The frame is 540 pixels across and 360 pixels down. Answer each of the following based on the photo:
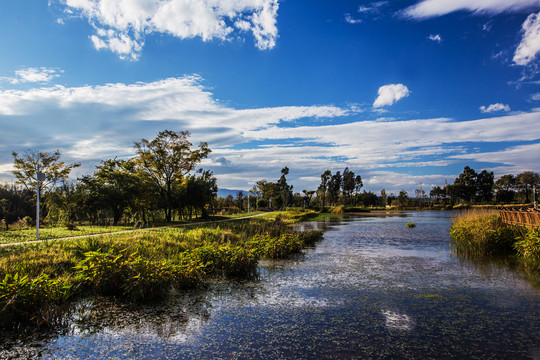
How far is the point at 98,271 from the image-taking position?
8.31 meters

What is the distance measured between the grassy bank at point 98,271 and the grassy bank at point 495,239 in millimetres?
10598

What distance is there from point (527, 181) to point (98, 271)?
3806 inches

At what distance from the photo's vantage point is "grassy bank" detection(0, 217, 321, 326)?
21.2 ft

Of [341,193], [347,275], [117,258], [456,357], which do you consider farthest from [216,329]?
[341,193]

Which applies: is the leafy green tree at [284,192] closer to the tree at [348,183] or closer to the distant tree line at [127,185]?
the tree at [348,183]

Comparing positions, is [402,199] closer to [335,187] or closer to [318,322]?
[335,187]

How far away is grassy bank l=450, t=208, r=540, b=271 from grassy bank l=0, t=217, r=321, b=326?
1060 centimetres

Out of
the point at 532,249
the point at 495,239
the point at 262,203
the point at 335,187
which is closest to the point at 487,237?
the point at 495,239

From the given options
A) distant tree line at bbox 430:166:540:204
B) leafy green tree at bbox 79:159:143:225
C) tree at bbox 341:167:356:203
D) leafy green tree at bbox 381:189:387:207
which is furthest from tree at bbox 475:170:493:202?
leafy green tree at bbox 79:159:143:225

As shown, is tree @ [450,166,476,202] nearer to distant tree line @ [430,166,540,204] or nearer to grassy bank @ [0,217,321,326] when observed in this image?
distant tree line @ [430,166,540,204]

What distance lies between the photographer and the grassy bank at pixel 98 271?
6461 millimetres

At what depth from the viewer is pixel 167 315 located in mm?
7125

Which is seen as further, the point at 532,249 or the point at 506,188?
the point at 506,188

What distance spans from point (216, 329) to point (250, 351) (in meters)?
1.17
